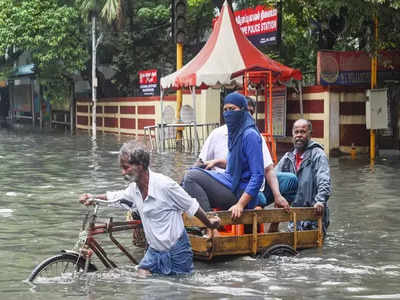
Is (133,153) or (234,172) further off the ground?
(133,153)

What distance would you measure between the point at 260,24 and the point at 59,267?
64.7 feet

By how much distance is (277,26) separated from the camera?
81.8ft

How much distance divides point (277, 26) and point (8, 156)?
8.52m

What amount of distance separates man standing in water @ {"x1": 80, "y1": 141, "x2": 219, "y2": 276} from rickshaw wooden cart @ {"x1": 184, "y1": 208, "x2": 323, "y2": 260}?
3.09 ft

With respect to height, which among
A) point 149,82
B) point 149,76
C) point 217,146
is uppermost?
point 149,76

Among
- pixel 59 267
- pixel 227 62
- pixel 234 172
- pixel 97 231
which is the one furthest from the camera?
pixel 227 62

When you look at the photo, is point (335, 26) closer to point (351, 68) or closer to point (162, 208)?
point (351, 68)

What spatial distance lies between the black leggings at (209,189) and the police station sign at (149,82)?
88.9ft

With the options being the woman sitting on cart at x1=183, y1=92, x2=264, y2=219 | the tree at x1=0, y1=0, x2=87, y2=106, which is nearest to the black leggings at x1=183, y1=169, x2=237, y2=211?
the woman sitting on cart at x1=183, y1=92, x2=264, y2=219

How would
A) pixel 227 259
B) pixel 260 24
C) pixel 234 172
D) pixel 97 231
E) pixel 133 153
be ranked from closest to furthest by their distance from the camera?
pixel 133 153 → pixel 97 231 → pixel 234 172 → pixel 227 259 → pixel 260 24

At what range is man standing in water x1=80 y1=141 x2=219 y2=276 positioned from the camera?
6887mm

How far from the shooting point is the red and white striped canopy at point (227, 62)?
67.3ft

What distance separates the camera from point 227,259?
8727 millimetres

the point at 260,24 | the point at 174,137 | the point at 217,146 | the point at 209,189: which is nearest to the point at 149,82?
the point at 174,137
